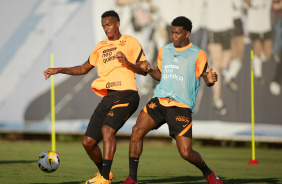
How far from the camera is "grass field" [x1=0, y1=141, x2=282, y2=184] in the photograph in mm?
10406

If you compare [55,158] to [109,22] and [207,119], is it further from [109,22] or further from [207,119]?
[207,119]

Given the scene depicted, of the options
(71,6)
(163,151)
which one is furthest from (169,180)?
(71,6)

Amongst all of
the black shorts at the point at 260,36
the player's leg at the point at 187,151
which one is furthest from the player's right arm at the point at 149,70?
the black shorts at the point at 260,36

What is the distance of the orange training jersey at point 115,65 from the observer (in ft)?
30.8

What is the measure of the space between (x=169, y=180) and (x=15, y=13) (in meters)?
12.5

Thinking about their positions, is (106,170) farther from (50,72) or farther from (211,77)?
(211,77)

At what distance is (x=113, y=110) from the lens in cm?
925

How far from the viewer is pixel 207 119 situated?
18.9 metres

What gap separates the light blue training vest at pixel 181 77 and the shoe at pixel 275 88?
9.52 m

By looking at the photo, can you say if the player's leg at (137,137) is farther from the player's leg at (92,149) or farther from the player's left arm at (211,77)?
the player's left arm at (211,77)

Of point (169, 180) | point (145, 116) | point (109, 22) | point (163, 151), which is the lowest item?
point (163, 151)

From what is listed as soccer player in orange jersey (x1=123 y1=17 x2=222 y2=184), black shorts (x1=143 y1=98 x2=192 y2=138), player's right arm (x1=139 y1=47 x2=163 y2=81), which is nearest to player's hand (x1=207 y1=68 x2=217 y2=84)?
soccer player in orange jersey (x1=123 y1=17 x2=222 y2=184)

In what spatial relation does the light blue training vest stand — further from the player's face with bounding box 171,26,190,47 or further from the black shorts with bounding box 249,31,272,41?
the black shorts with bounding box 249,31,272,41

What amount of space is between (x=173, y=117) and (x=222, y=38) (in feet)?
33.5
